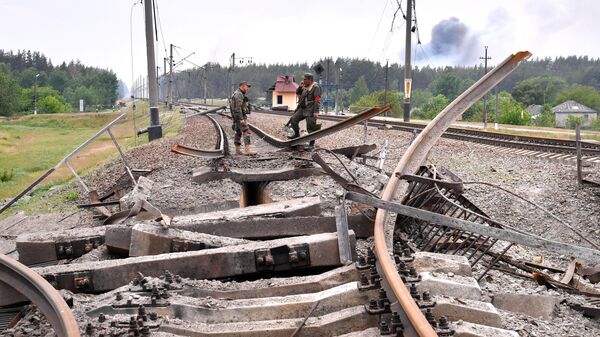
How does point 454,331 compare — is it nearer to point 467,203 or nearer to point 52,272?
point 52,272

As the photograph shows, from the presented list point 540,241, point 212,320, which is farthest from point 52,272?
point 540,241

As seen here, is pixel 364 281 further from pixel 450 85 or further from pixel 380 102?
pixel 450 85

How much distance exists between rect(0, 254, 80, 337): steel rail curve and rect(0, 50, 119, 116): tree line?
88111 millimetres

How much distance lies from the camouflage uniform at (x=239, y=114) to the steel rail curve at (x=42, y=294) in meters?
7.98

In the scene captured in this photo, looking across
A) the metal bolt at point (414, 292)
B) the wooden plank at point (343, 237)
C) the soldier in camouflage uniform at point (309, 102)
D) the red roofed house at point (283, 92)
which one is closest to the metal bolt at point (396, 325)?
the metal bolt at point (414, 292)

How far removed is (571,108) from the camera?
96312mm

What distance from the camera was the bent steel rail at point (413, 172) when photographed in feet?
10.6

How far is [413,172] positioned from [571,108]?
98387mm

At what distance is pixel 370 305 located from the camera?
3.78 meters

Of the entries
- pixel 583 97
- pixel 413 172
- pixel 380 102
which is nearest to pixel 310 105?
pixel 413 172

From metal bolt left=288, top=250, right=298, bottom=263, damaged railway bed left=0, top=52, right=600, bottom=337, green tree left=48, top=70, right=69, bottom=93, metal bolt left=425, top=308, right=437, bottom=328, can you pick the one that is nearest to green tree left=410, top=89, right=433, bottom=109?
green tree left=48, top=70, right=69, bottom=93

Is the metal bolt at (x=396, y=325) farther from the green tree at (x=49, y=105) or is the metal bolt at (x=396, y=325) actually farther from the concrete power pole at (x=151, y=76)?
the green tree at (x=49, y=105)

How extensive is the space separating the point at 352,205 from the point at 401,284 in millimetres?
3205

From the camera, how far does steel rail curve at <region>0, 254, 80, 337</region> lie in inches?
146
